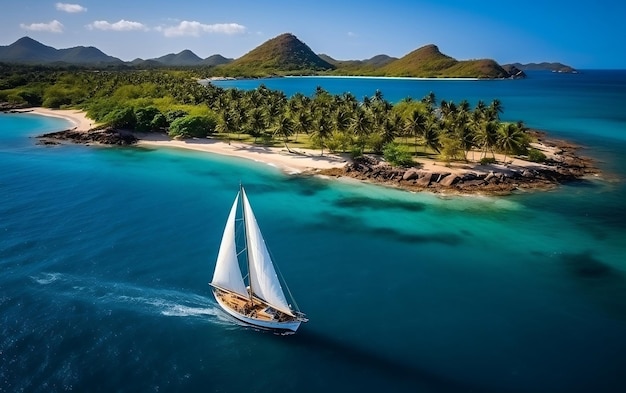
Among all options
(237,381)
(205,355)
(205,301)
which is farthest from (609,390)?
(205,301)

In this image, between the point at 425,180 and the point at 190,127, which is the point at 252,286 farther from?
the point at 190,127

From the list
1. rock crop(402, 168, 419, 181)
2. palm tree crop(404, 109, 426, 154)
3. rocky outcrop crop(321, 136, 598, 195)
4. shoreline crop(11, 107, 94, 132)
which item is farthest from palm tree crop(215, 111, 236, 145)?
rock crop(402, 168, 419, 181)

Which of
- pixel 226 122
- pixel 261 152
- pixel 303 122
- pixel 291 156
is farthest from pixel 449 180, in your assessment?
pixel 226 122

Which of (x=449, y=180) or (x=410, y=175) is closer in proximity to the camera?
(x=449, y=180)

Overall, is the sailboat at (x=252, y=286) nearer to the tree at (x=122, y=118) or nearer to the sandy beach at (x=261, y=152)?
the sandy beach at (x=261, y=152)

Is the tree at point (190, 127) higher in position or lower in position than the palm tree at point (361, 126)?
lower

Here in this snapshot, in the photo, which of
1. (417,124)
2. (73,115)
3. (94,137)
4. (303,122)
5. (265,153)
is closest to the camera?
(417,124)

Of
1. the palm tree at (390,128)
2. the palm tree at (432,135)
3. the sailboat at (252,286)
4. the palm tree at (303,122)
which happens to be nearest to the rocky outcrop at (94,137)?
the palm tree at (303,122)
